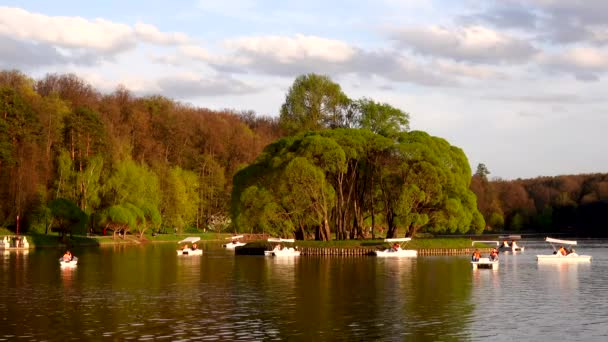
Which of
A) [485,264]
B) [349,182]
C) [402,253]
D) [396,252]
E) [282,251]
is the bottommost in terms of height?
[485,264]

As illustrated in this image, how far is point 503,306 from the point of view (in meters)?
44.7

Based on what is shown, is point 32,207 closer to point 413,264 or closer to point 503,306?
point 413,264

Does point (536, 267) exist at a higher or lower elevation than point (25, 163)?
lower

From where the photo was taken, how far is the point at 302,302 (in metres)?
46.5

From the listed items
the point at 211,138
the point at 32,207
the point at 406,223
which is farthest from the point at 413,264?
the point at 211,138

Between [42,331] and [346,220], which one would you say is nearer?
[42,331]

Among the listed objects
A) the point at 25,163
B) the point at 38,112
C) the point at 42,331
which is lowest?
the point at 42,331

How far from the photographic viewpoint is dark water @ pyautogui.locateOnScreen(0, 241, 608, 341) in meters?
35.7

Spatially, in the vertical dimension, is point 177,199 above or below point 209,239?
above

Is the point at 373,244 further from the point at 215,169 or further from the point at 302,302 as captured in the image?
the point at 215,169

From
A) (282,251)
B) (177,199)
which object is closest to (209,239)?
(177,199)

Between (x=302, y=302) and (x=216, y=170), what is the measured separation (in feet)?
393

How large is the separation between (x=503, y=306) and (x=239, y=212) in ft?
185

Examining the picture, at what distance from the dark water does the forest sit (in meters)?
20.0
